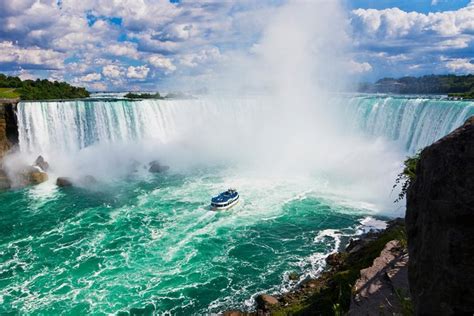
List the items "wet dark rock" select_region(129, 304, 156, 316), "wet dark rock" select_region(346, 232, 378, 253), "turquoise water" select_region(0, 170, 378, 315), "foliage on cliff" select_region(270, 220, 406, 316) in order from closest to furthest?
"foliage on cliff" select_region(270, 220, 406, 316) < "wet dark rock" select_region(129, 304, 156, 316) < "turquoise water" select_region(0, 170, 378, 315) < "wet dark rock" select_region(346, 232, 378, 253)

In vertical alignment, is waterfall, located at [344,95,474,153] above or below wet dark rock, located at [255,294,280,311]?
above

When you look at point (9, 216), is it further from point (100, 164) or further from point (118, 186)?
point (100, 164)

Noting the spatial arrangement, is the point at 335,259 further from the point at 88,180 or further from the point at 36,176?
the point at 36,176

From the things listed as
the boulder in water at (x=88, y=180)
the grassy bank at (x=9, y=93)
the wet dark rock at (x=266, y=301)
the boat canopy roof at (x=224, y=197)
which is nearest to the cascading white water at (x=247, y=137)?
the boulder in water at (x=88, y=180)

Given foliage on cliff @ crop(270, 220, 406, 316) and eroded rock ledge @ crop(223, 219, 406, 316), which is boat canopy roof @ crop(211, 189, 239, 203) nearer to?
eroded rock ledge @ crop(223, 219, 406, 316)

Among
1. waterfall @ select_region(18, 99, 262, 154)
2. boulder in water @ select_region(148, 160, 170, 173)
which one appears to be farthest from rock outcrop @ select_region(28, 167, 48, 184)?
boulder in water @ select_region(148, 160, 170, 173)

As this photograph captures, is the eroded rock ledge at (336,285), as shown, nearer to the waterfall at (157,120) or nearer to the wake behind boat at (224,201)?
the wake behind boat at (224,201)

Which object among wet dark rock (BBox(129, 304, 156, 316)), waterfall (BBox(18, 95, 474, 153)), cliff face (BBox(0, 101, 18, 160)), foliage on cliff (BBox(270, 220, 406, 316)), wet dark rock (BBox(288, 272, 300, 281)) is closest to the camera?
foliage on cliff (BBox(270, 220, 406, 316))

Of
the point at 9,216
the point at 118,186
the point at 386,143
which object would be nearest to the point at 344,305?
the point at 9,216
